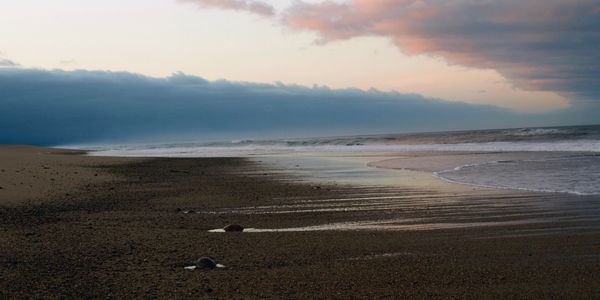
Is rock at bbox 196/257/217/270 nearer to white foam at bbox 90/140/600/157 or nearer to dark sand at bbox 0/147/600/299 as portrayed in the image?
dark sand at bbox 0/147/600/299

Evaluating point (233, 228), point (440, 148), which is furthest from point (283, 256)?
point (440, 148)

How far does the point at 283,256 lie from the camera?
7.59 meters

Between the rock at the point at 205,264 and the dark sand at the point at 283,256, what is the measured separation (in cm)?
21

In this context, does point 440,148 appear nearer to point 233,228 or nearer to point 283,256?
point 233,228

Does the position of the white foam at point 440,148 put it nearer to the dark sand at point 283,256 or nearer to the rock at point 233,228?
the dark sand at point 283,256

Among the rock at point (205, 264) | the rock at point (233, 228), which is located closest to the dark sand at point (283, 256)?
the rock at point (205, 264)

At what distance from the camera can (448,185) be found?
16250 mm

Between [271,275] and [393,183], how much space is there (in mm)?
11342

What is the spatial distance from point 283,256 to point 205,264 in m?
1.13

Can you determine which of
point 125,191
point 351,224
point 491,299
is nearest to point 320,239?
point 351,224

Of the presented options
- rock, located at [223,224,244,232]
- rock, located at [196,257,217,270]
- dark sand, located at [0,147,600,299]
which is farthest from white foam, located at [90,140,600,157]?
rock, located at [196,257,217,270]

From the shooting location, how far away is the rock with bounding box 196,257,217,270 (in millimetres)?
6914

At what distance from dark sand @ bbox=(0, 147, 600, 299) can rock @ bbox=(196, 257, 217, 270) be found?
21 centimetres

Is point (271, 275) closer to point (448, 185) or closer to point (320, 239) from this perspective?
point (320, 239)
